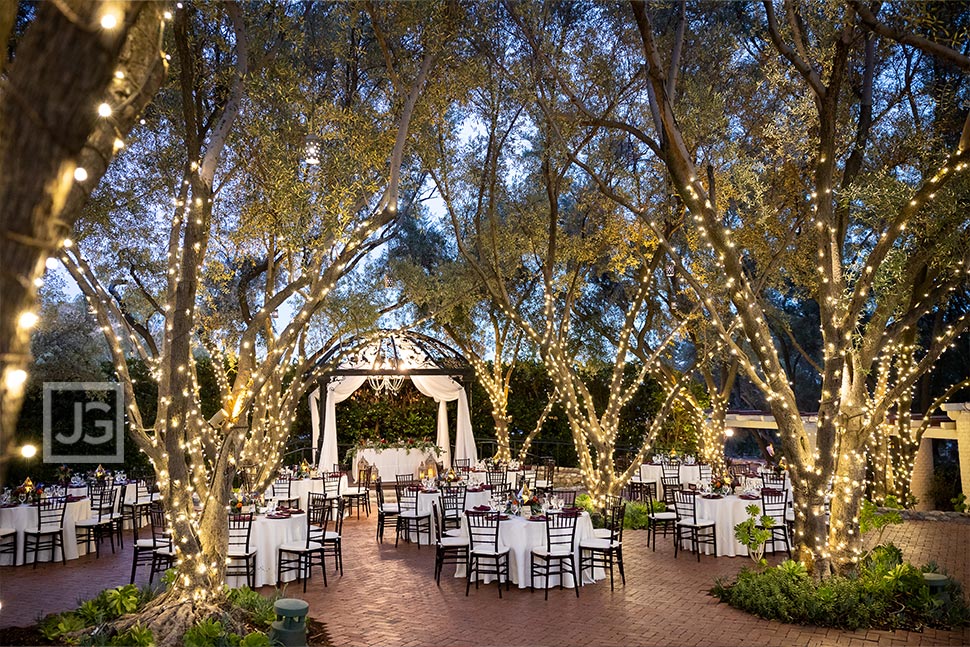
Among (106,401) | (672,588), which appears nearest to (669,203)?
(672,588)

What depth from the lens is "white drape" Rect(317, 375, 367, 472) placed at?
16203mm

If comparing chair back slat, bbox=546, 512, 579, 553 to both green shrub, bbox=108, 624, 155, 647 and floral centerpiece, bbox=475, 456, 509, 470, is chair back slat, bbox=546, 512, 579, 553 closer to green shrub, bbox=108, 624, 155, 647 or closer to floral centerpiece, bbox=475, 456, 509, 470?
green shrub, bbox=108, 624, 155, 647

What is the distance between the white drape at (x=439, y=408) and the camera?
1658 cm

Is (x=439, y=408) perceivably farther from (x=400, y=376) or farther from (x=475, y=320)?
(x=475, y=320)

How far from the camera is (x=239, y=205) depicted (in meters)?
10.3

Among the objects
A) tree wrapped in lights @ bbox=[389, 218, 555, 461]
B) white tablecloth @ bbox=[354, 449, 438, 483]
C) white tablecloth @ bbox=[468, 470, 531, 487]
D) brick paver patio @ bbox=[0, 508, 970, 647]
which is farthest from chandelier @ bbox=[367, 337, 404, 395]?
brick paver patio @ bbox=[0, 508, 970, 647]

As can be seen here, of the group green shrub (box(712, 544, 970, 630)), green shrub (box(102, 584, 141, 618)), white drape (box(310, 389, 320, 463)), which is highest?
white drape (box(310, 389, 320, 463))

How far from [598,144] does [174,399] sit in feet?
26.7

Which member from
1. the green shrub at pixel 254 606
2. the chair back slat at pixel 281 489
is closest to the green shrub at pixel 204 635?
the green shrub at pixel 254 606

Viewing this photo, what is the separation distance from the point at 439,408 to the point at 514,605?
10.8m

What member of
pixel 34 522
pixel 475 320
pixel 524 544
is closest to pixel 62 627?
pixel 524 544

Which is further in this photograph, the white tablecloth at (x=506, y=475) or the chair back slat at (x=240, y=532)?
the white tablecloth at (x=506, y=475)

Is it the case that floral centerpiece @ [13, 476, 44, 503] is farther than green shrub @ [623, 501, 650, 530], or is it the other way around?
green shrub @ [623, 501, 650, 530]

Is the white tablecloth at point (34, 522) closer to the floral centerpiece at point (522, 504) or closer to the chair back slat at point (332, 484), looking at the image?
the chair back slat at point (332, 484)
